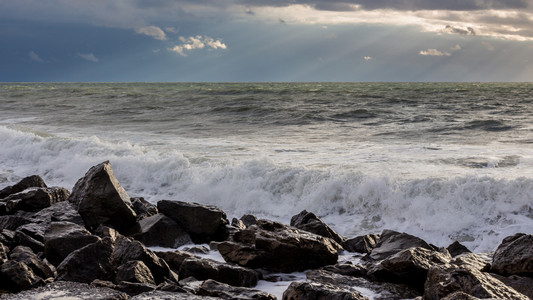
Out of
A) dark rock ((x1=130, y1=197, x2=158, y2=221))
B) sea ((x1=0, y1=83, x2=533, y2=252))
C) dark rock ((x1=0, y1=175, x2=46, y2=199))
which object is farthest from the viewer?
dark rock ((x1=0, y1=175, x2=46, y2=199))

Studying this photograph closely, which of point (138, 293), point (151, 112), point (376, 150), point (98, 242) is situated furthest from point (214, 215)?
point (151, 112)

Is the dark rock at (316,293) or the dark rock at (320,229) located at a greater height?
the dark rock at (316,293)

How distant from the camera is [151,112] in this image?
27.2m

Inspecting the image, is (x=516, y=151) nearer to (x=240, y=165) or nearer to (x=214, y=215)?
(x=240, y=165)

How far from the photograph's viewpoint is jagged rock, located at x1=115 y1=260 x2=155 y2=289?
4.71m

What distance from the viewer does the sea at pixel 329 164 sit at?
334 inches

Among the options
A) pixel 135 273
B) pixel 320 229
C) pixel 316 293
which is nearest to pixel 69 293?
pixel 135 273

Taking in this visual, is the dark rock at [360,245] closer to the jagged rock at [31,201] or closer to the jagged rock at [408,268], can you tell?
the jagged rock at [408,268]

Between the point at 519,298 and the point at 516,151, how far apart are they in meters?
10.2

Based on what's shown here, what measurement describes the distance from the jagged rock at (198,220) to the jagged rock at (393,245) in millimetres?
2130

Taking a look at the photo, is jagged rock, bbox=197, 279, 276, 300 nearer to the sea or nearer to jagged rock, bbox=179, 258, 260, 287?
jagged rock, bbox=179, 258, 260, 287

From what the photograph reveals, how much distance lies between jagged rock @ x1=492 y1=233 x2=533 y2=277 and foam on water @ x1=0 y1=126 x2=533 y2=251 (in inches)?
94.7

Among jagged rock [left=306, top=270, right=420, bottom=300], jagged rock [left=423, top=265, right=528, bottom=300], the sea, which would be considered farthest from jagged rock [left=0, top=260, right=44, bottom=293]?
the sea

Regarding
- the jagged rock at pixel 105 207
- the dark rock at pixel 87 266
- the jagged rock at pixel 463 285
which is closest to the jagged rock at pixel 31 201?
the jagged rock at pixel 105 207
